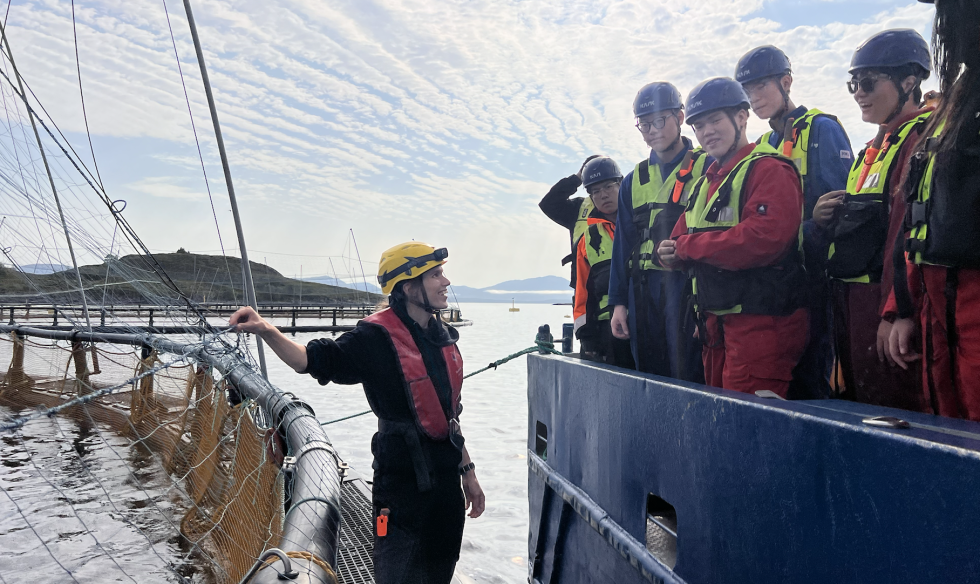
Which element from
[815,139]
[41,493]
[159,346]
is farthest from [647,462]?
[41,493]

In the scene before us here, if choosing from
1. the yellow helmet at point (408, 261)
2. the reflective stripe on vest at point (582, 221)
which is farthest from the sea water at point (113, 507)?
the reflective stripe on vest at point (582, 221)

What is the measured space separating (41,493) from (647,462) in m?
6.33

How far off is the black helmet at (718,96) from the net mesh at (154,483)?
2480 millimetres

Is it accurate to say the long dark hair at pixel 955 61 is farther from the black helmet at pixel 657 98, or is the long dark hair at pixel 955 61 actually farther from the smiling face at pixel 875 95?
the black helmet at pixel 657 98

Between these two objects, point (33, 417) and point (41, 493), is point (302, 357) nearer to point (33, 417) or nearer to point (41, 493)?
point (33, 417)

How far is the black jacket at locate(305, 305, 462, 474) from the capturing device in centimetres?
264

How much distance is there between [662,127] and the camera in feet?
11.8

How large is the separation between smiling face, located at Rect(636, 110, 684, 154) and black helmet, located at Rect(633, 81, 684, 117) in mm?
28

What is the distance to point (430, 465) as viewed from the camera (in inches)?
107

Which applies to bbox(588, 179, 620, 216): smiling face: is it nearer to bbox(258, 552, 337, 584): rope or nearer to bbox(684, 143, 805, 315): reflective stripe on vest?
bbox(684, 143, 805, 315): reflective stripe on vest

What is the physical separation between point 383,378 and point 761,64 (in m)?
2.30

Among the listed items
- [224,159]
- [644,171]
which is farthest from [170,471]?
[644,171]

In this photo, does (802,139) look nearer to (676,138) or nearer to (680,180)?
(680,180)

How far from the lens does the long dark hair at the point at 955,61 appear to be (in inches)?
61.7
